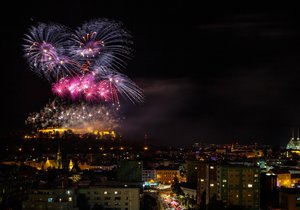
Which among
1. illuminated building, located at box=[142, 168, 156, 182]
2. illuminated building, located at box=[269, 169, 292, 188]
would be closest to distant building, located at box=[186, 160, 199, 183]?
illuminated building, located at box=[269, 169, 292, 188]

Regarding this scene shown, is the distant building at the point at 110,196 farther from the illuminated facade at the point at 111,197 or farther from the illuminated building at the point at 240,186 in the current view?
the illuminated building at the point at 240,186

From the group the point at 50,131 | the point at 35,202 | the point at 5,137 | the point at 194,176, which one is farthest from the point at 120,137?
the point at 35,202

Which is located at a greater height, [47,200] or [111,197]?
[47,200]

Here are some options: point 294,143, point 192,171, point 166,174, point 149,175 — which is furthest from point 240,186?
point 294,143

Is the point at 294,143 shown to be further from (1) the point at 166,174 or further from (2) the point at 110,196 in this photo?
(2) the point at 110,196

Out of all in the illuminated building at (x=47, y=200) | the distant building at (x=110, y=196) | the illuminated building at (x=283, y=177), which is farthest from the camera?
the illuminated building at (x=283, y=177)

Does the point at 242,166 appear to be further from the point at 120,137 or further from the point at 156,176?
the point at 120,137

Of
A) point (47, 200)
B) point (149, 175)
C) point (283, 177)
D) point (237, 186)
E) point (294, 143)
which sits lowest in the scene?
point (149, 175)

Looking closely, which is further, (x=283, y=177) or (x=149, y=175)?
(x=149, y=175)

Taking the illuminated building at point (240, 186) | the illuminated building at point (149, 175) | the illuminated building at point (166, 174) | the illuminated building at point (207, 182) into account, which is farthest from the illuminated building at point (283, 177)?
the illuminated building at point (149, 175)

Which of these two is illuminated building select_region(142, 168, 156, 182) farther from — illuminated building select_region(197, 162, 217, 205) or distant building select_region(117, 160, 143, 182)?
illuminated building select_region(197, 162, 217, 205)

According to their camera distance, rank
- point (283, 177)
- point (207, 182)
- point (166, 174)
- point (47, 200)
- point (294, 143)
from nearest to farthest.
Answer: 1. point (47, 200)
2. point (207, 182)
3. point (283, 177)
4. point (166, 174)
5. point (294, 143)

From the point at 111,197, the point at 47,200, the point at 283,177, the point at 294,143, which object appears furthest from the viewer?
the point at 294,143
